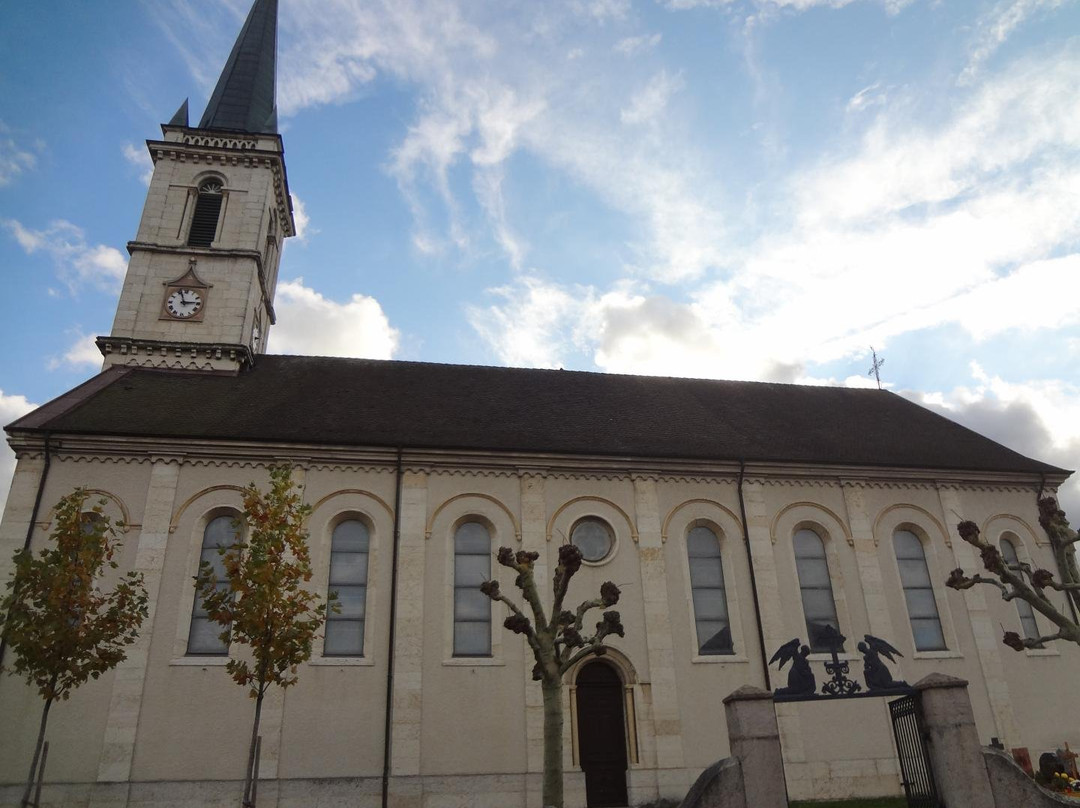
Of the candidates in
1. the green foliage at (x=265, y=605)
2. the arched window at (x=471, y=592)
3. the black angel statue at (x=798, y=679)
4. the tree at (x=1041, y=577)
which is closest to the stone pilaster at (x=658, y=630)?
the arched window at (x=471, y=592)

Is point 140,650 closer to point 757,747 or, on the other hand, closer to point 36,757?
point 36,757

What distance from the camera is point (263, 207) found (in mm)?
27781

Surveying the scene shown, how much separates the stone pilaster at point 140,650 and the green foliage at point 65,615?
131 cm

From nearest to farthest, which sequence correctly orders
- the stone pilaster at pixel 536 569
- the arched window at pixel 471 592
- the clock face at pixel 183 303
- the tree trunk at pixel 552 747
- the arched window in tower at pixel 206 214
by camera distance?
1. the tree trunk at pixel 552 747
2. the stone pilaster at pixel 536 569
3. the arched window at pixel 471 592
4. the clock face at pixel 183 303
5. the arched window in tower at pixel 206 214

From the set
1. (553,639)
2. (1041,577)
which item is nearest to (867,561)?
(1041,577)

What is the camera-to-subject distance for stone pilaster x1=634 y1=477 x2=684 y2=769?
18.5 metres

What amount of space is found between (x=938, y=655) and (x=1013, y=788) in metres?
11.1

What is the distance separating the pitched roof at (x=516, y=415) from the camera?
20.5 meters

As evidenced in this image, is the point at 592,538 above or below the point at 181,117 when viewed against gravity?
below

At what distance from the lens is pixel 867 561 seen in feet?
71.2

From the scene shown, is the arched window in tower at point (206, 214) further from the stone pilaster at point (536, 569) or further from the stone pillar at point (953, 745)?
the stone pillar at point (953, 745)

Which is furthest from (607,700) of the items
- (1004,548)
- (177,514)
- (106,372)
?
(106,372)

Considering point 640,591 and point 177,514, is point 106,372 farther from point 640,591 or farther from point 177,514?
point 640,591

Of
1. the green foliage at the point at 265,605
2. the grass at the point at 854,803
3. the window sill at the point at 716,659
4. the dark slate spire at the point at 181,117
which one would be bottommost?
the grass at the point at 854,803
